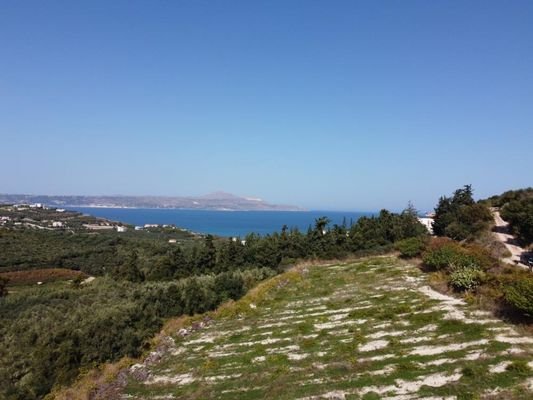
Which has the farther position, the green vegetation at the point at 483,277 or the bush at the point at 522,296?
the green vegetation at the point at 483,277

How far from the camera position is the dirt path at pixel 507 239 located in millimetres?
35531

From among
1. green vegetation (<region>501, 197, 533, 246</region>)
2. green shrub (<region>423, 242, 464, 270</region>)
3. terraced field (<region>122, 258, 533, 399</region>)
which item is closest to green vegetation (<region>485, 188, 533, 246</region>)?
green vegetation (<region>501, 197, 533, 246</region>)

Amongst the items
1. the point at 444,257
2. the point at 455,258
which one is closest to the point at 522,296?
the point at 455,258

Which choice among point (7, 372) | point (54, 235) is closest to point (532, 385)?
point (7, 372)

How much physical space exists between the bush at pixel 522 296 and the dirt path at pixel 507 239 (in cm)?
1878

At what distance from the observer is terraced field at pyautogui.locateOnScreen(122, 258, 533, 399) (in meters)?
12.7

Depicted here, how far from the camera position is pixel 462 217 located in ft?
155

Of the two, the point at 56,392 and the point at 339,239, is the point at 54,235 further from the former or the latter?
the point at 56,392

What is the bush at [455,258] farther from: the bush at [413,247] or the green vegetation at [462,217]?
the green vegetation at [462,217]

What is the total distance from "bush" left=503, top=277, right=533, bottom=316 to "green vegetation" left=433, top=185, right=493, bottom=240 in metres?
28.5

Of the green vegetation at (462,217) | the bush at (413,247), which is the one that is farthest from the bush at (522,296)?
the green vegetation at (462,217)

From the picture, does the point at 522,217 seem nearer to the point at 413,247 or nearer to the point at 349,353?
the point at 413,247

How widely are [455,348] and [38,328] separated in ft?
124

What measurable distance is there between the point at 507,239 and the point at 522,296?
91.3ft
